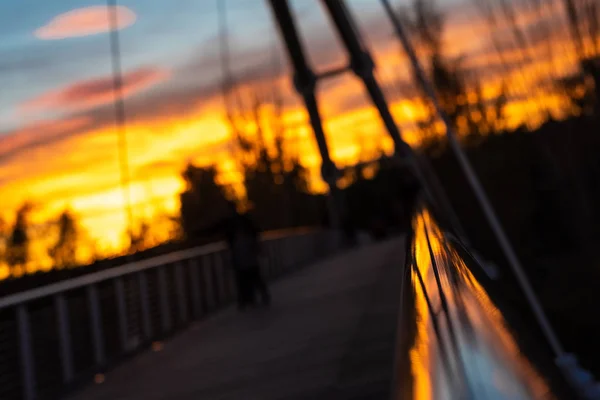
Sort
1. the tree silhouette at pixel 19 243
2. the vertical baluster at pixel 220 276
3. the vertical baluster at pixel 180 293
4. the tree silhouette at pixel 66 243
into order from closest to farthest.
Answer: the vertical baluster at pixel 180 293
the tree silhouette at pixel 19 243
the tree silhouette at pixel 66 243
the vertical baluster at pixel 220 276

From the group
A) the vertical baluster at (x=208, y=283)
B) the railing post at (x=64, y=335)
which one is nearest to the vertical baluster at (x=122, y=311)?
the railing post at (x=64, y=335)

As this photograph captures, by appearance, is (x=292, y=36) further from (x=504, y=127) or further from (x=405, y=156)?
(x=504, y=127)

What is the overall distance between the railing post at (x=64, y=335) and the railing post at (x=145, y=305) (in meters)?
3.24

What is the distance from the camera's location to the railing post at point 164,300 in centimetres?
1558

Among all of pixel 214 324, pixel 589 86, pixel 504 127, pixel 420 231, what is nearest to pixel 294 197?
pixel 504 127

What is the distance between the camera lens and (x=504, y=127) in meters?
42.8

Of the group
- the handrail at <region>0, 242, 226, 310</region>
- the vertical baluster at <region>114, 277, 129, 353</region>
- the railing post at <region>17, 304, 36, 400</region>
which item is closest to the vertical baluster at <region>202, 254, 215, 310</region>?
the handrail at <region>0, 242, 226, 310</region>

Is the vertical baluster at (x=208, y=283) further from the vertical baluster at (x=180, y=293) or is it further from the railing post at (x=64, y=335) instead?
the railing post at (x=64, y=335)

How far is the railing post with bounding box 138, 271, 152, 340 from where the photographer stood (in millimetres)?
14484

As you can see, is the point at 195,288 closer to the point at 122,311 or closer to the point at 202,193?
the point at 122,311

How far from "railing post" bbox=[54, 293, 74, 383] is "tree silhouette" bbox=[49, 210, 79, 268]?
710 centimetres

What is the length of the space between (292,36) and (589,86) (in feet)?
36.0

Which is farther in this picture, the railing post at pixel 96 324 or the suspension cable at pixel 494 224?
the suspension cable at pixel 494 224

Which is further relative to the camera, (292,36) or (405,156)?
(405,156)
